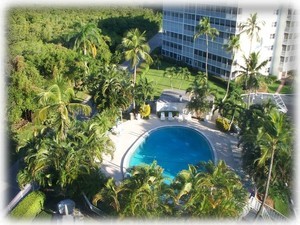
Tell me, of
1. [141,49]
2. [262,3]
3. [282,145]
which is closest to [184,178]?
[282,145]

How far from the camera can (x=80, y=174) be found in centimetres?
2234

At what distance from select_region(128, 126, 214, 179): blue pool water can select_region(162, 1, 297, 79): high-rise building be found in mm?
15348

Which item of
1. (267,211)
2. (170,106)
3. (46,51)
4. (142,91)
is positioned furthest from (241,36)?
(267,211)

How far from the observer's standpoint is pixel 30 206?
21906 mm

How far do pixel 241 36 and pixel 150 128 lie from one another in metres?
20.0

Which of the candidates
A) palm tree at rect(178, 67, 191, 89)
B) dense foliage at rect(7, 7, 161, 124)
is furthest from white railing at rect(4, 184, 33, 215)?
palm tree at rect(178, 67, 191, 89)

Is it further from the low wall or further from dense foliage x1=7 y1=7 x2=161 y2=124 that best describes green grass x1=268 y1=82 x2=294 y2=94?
dense foliage x1=7 y1=7 x2=161 y2=124

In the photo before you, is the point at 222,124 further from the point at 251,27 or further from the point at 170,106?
the point at 251,27

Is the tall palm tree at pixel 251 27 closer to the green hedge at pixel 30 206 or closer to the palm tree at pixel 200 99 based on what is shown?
the palm tree at pixel 200 99

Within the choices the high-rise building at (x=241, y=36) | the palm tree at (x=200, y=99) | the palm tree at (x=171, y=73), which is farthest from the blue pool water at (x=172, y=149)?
the high-rise building at (x=241, y=36)

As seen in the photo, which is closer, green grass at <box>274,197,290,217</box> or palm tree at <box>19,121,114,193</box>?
palm tree at <box>19,121,114,193</box>

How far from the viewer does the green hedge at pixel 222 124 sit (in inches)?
1308

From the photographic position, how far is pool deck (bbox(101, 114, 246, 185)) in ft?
90.1

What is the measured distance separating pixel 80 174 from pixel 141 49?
17817 millimetres
